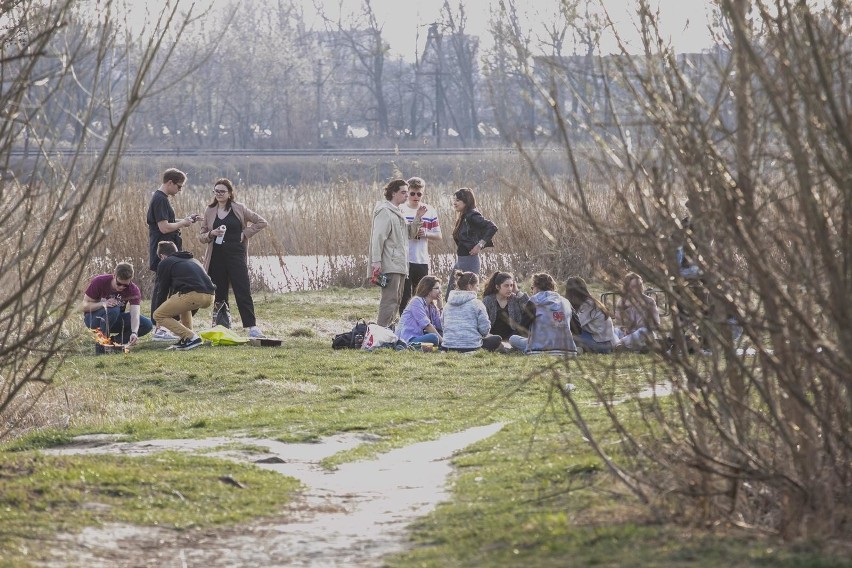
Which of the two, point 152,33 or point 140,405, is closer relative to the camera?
point 152,33

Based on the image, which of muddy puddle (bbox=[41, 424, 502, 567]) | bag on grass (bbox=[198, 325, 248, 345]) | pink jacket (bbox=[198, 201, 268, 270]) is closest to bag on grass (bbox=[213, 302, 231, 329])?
pink jacket (bbox=[198, 201, 268, 270])

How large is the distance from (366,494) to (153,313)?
8.70m

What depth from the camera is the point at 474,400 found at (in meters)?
11.4

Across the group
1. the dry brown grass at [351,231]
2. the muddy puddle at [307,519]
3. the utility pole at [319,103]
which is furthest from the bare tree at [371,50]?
the muddy puddle at [307,519]

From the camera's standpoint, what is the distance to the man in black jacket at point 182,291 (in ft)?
49.7

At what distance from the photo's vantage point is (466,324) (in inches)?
587

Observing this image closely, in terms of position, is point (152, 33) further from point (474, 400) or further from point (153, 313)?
point (153, 313)

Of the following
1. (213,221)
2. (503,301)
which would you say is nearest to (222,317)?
(213,221)

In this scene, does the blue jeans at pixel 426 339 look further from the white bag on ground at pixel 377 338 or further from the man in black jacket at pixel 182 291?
the man in black jacket at pixel 182 291

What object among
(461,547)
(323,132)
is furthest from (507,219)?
(323,132)

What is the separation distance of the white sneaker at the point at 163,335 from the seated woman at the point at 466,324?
10.2 feet

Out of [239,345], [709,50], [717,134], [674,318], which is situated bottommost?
[239,345]

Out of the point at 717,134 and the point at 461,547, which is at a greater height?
the point at 717,134

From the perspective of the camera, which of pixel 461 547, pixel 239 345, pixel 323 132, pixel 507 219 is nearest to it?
pixel 461 547
